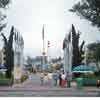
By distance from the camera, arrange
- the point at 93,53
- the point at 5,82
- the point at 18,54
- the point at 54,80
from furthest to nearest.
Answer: the point at 5,82 → the point at 54,80 → the point at 93,53 → the point at 18,54

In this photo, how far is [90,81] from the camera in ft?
28.5

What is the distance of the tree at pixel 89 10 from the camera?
7.73 m

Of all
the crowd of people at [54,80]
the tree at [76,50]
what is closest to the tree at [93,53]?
the tree at [76,50]

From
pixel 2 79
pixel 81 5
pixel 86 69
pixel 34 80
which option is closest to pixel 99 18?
pixel 81 5

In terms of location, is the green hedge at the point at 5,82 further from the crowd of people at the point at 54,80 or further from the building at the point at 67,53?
the building at the point at 67,53

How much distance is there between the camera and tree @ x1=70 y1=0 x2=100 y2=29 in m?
7.73

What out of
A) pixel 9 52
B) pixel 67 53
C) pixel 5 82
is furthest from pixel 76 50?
pixel 5 82

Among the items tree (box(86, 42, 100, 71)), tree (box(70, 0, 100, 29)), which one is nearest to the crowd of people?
tree (box(86, 42, 100, 71))

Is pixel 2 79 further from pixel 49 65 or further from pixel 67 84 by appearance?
pixel 49 65

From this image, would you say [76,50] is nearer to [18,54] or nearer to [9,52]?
[18,54]

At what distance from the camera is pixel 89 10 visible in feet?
27.0

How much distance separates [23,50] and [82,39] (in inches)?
53.7

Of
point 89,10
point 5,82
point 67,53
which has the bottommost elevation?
point 5,82

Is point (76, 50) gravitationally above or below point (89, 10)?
below
